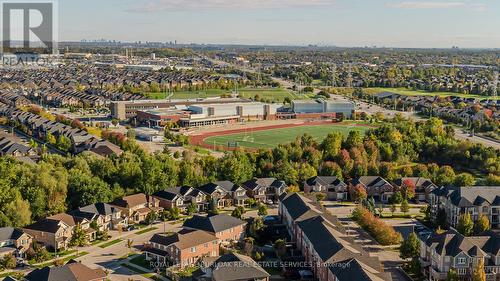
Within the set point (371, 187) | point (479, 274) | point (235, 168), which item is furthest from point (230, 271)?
point (371, 187)

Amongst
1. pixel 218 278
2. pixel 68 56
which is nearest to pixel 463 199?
pixel 218 278

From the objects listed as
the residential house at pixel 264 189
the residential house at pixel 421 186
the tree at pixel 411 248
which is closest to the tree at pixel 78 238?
the residential house at pixel 264 189

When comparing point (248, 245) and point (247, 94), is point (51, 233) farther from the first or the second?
point (247, 94)

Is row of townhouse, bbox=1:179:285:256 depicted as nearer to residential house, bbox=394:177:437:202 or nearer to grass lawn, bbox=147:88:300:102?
residential house, bbox=394:177:437:202

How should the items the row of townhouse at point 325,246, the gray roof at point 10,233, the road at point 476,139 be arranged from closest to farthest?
the row of townhouse at point 325,246 < the gray roof at point 10,233 < the road at point 476,139

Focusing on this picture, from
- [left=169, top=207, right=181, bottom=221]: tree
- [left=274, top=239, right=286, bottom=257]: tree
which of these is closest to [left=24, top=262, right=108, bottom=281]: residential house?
[left=274, top=239, right=286, bottom=257]: tree

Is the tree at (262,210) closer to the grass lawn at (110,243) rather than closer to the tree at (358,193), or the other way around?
the tree at (358,193)

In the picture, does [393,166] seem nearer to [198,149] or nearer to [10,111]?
[198,149]
